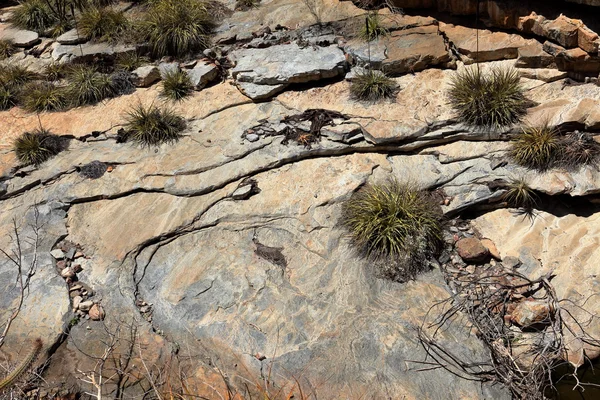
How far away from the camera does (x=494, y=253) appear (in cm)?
556

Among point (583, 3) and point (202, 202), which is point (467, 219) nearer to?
point (583, 3)

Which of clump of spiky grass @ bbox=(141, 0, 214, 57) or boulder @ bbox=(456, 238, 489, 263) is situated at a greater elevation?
clump of spiky grass @ bbox=(141, 0, 214, 57)

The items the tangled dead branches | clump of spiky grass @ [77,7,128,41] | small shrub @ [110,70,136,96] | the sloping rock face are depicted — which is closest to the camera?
the tangled dead branches

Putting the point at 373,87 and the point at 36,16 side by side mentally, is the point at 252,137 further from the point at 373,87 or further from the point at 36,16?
the point at 36,16

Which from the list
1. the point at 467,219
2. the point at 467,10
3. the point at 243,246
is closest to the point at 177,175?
the point at 243,246

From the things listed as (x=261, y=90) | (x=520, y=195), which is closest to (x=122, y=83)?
(x=261, y=90)

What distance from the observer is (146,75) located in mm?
7930

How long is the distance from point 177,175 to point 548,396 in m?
4.69

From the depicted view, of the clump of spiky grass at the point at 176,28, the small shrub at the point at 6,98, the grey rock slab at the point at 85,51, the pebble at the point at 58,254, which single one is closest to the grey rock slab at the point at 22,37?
the grey rock slab at the point at 85,51

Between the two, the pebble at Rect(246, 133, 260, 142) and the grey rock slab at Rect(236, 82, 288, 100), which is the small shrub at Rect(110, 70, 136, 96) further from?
the pebble at Rect(246, 133, 260, 142)

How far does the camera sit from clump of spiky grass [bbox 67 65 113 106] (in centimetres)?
780

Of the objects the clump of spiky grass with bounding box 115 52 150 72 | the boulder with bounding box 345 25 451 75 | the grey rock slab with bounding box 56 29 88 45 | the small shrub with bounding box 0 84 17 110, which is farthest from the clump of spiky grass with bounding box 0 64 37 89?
the boulder with bounding box 345 25 451 75

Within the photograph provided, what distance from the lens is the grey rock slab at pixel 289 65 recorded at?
715 centimetres

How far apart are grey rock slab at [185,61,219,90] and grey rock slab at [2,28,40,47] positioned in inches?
142
